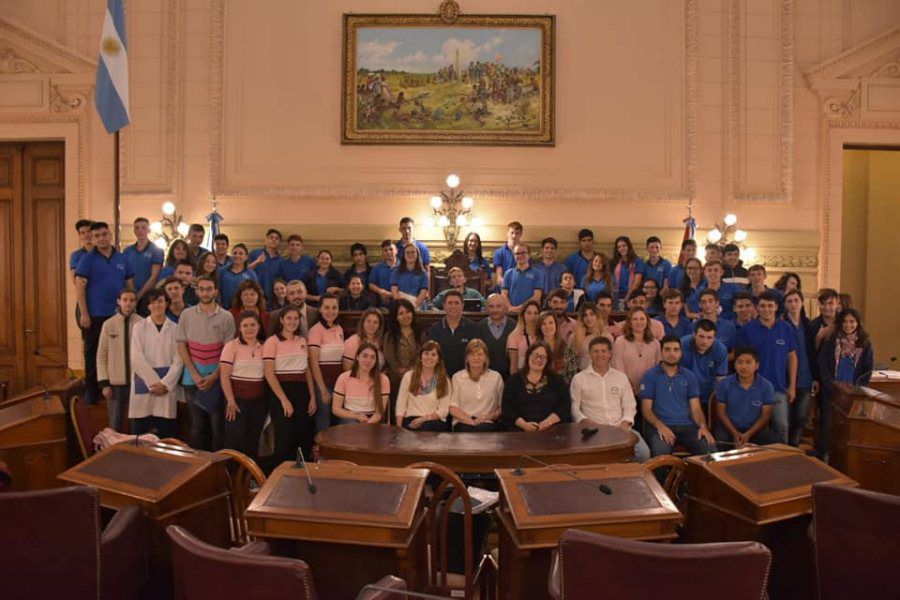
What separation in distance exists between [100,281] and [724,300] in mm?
5751

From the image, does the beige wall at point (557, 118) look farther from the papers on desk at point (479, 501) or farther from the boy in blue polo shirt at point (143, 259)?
the papers on desk at point (479, 501)

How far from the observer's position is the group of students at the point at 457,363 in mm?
5359

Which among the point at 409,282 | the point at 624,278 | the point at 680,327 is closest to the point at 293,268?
the point at 409,282

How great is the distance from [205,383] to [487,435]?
2.26 meters

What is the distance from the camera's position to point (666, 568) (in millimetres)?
2176

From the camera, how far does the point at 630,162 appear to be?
31.8ft

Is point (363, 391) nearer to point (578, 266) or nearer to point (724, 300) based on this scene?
point (724, 300)

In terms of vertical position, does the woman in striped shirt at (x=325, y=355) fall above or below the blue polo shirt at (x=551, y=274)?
below

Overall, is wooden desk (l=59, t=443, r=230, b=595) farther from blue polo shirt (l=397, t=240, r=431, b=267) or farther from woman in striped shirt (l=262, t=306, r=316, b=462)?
blue polo shirt (l=397, t=240, r=431, b=267)

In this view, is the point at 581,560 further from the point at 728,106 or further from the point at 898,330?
Result: the point at 898,330

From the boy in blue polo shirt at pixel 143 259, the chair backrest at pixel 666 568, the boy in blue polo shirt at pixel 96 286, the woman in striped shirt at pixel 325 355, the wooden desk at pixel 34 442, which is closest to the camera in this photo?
the chair backrest at pixel 666 568

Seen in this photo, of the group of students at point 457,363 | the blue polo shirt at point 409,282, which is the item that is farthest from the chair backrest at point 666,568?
the blue polo shirt at point 409,282

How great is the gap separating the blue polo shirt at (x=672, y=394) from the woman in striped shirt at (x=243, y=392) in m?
2.80

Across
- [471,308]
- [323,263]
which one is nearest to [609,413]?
[471,308]
